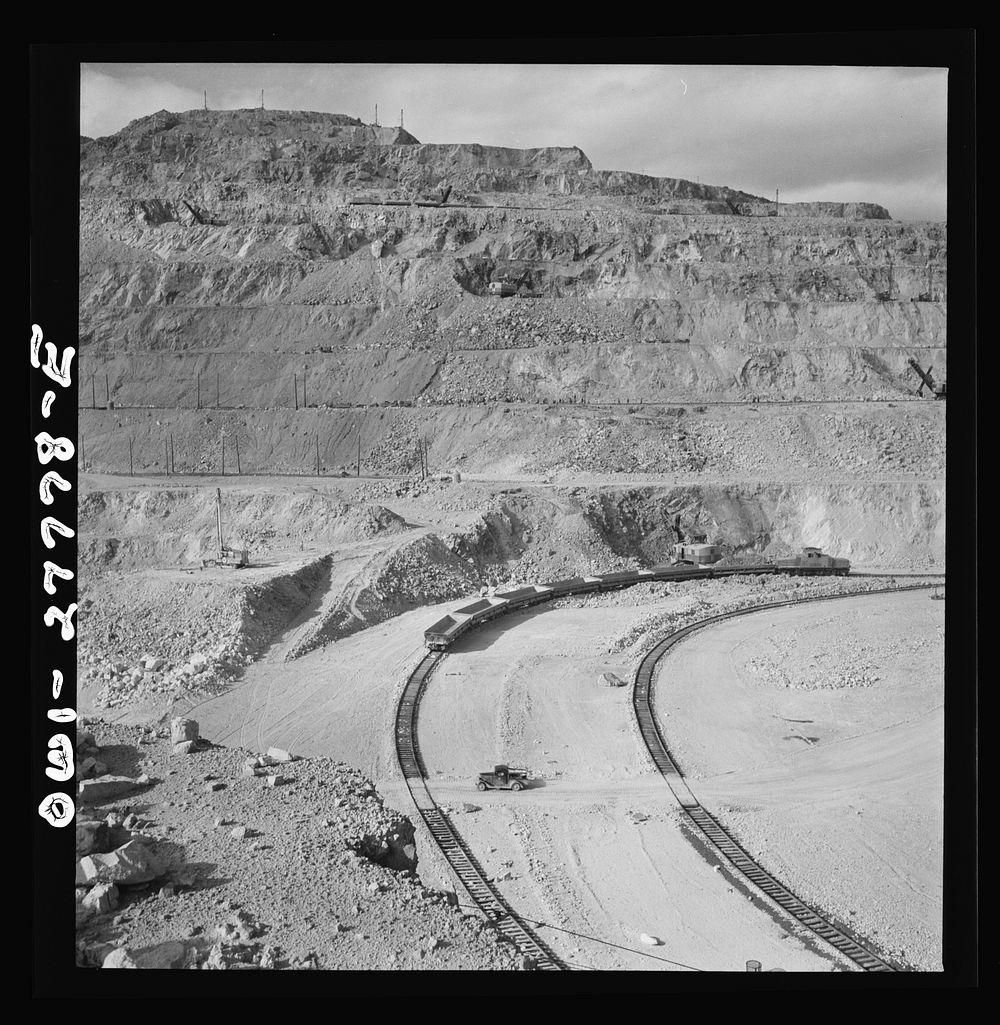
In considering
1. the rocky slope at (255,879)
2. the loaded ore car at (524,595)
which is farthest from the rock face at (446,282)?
the rocky slope at (255,879)

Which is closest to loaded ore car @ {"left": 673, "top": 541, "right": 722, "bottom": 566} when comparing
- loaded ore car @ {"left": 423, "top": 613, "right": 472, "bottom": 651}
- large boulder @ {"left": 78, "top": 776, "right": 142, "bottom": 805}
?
loaded ore car @ {"left": 423, "top": 613, "right": 472, "bottom": 651}

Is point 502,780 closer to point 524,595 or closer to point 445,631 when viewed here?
point 445,631

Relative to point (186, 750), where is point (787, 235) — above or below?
above

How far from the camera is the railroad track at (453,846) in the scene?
1084cm

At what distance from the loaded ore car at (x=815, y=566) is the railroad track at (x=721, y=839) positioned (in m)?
8.96

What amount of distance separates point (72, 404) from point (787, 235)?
189ft

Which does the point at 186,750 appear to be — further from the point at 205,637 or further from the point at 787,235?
the point at 787,235

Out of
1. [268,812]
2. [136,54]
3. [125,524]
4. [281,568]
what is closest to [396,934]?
[268,812]

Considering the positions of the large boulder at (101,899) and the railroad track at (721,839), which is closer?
the large boulder at (101,899)

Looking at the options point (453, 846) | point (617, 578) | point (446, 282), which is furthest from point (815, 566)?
point (446, 282)

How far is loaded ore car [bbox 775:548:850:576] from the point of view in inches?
1100

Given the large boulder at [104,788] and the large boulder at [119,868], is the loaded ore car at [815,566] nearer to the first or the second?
the large boulder at [104,788]

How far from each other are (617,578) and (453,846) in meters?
14.0

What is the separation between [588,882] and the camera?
39.9 ft
